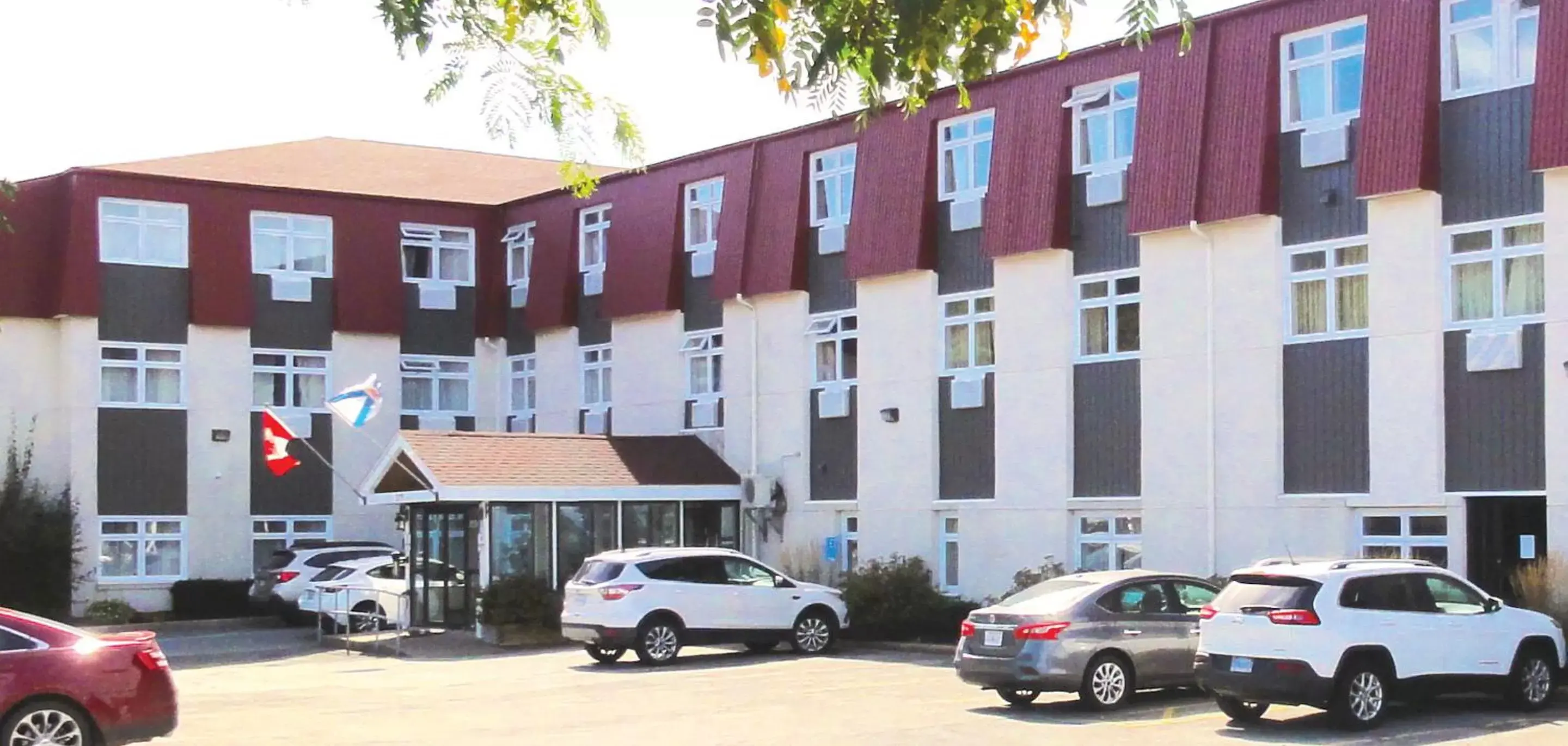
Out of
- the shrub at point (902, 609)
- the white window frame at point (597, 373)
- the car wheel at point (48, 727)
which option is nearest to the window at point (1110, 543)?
the shrub at point (902, 609)

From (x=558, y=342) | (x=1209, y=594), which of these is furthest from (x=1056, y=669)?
(x=558, y=342)

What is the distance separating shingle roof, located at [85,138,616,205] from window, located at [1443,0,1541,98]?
1960 cm

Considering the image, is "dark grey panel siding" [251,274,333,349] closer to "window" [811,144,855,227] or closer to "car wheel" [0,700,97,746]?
"window" [811,144,855,227]

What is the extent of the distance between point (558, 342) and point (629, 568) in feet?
44.9

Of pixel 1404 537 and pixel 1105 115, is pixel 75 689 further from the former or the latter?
pixel 1105 115

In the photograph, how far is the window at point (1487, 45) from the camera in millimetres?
21516

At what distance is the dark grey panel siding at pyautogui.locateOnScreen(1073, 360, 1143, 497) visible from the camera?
25.9 metres

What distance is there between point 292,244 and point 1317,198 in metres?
A: 21.7

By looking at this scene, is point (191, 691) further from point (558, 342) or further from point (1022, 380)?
point (558, 342)

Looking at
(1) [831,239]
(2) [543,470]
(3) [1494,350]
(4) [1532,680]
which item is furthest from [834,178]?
(4) [1532,680]

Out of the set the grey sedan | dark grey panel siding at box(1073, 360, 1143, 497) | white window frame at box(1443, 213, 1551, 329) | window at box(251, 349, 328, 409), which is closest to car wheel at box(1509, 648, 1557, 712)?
the grey sedan

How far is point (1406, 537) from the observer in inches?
888

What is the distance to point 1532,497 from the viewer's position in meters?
21.5

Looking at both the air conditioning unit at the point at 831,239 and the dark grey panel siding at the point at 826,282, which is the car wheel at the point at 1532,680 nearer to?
the dark grey panel siding at the point at 826,282
